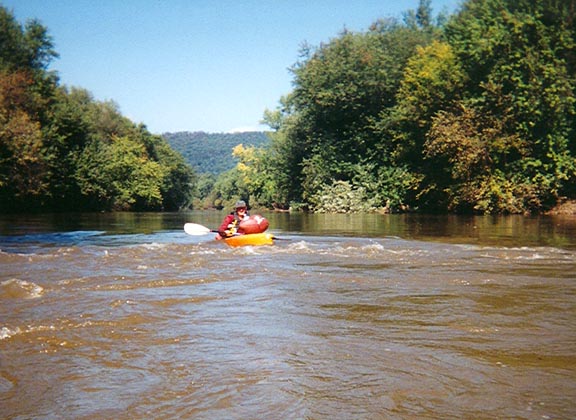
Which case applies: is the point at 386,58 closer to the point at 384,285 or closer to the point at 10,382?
the point at 384,285

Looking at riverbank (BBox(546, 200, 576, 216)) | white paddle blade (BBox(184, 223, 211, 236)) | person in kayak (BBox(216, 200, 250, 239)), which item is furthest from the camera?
riverbank (BBox(546, 200, 576, 216))

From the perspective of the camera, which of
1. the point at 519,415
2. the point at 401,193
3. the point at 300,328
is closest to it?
the point at 519,415

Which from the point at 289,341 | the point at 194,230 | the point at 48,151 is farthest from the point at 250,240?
the point at 48,151

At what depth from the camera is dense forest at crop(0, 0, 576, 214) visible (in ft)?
96.7

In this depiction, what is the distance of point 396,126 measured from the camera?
127 feet

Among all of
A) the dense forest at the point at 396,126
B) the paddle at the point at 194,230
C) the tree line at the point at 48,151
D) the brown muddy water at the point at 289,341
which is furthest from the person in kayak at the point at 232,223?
the tree line at the point at 48,151

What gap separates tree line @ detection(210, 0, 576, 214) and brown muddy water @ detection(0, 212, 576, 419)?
21.9 meters

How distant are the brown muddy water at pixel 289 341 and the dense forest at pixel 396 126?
22.2 m

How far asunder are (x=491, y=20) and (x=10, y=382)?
105 ft

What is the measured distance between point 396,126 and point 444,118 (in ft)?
24.4

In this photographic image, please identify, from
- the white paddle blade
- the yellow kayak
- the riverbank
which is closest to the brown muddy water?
the yellow kayak

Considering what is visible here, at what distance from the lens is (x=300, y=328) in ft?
17.0

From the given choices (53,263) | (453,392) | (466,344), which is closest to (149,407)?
(453,392)

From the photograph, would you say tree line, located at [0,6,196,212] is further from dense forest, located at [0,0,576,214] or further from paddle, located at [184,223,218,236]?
paddle, located at [184,223,218,236]
